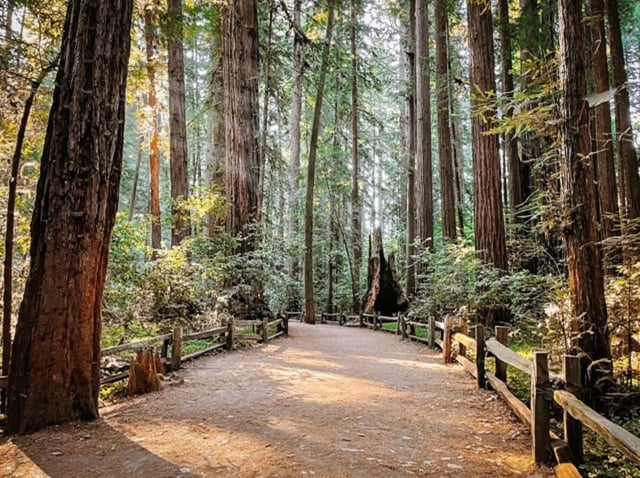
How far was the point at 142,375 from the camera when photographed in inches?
265

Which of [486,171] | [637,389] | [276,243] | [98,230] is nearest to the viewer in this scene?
[98,230]

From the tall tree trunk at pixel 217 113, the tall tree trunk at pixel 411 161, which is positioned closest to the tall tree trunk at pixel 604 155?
the tall tree trunk at pixel 411 161

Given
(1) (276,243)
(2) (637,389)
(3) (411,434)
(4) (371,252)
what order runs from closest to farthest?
(3) (411,434) < (2) (637,389) < (1) (276,243) < (4) (371,252)

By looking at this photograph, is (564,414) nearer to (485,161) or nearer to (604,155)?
(485,161)

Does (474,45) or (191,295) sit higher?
(474,45)

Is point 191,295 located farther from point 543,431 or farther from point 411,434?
point 543,431

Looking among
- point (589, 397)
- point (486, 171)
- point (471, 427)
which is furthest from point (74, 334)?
point (486, 171)

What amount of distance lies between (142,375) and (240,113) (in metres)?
9.21

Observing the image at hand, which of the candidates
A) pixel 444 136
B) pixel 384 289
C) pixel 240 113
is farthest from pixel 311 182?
pixel 240 113

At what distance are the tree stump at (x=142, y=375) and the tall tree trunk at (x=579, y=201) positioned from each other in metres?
5.58

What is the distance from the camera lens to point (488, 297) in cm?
1050

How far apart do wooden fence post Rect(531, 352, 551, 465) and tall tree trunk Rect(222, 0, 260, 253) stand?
34.0 ft

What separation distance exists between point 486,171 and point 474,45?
3141 millimetres

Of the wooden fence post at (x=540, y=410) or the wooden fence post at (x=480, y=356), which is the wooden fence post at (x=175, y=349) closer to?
the wooden fence post at (x=480, y=356)
